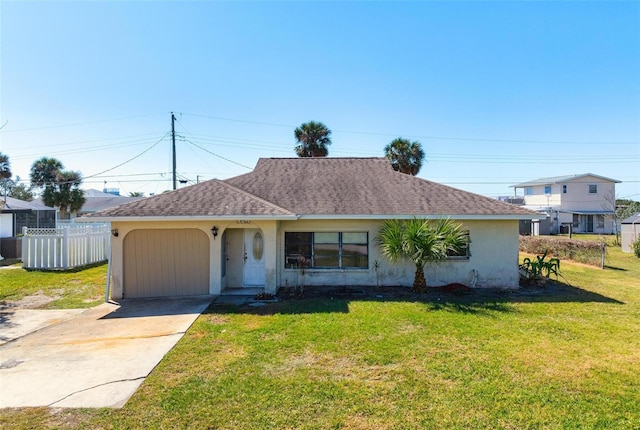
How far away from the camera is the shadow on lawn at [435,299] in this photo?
9.03m

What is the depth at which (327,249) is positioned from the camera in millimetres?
11828

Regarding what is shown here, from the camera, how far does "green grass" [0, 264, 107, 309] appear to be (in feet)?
34.2

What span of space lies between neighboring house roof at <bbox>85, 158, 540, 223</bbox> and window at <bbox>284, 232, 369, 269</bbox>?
1.01m

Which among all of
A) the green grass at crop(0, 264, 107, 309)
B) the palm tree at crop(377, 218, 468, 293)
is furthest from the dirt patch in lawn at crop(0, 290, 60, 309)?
the palm tree at crop(377, 218, 468, 293)

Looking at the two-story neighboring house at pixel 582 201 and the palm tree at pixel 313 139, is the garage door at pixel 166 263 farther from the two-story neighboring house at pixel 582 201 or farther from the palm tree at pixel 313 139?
the two-story neighboring house at pixel 582 201

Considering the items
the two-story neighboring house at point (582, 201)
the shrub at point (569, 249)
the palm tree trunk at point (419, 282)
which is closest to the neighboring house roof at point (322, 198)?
the palm tree trunk at point (419, 282)

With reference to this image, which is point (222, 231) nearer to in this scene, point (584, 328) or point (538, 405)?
→ point (538, 405)

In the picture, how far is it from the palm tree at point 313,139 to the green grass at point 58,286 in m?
16.0

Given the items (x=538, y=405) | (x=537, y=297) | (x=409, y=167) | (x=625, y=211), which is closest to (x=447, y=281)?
(x=537, y=297)

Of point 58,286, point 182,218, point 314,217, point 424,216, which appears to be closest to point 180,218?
point 182,218

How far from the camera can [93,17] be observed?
33.3 ft

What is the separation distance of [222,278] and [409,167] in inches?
823

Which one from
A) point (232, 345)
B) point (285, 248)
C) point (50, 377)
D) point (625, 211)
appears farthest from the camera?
point (625, 211)

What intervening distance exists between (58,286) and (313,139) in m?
18.7
